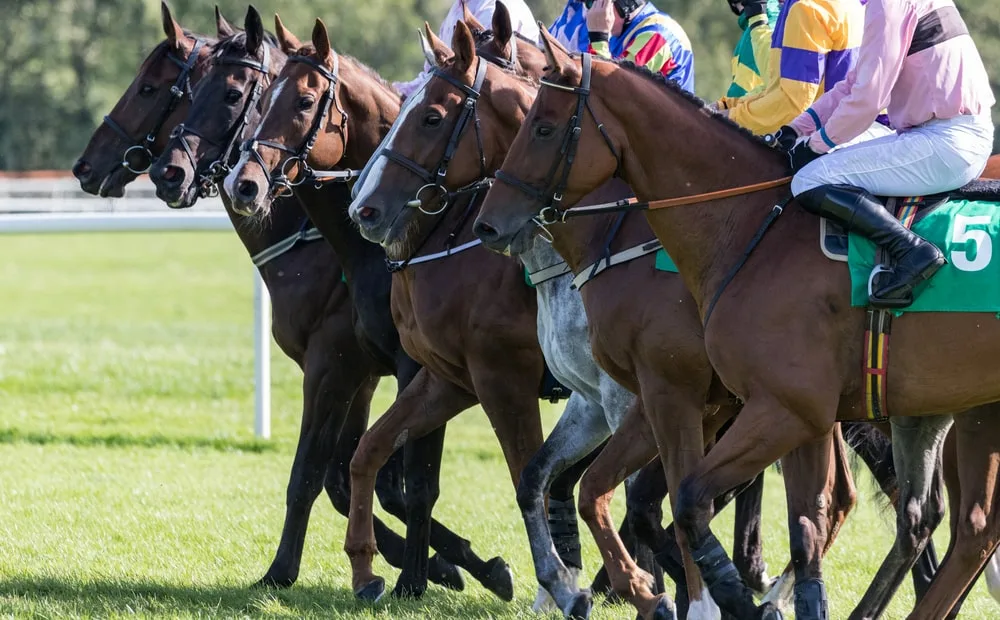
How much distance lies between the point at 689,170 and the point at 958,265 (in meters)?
1.00

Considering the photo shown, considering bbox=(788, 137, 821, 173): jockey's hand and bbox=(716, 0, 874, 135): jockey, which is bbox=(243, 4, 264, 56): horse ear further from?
bbox=(788, 137, 821, 173): jockey's hand

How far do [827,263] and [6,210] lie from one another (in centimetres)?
3152

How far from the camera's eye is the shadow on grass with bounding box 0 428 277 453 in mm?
10648

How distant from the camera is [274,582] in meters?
6.48

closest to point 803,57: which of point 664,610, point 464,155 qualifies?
point 464,155

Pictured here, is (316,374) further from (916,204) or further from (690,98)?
(916,204)

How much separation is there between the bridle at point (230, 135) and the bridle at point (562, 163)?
2.35 meters

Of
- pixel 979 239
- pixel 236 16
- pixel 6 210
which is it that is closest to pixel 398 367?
pixel 979 239

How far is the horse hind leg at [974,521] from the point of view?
17.2 ft

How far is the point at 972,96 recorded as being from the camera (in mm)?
4852

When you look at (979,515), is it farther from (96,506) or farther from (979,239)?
(96,506)

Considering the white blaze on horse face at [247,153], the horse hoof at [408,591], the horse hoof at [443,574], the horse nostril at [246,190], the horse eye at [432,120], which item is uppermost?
the horse eye at [432,120]

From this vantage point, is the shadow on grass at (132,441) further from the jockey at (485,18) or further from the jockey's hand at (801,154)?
the jockey's hand at (801,154)

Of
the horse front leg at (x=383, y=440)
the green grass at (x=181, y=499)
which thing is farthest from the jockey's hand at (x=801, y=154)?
the green grass at (x=181, y=499)
